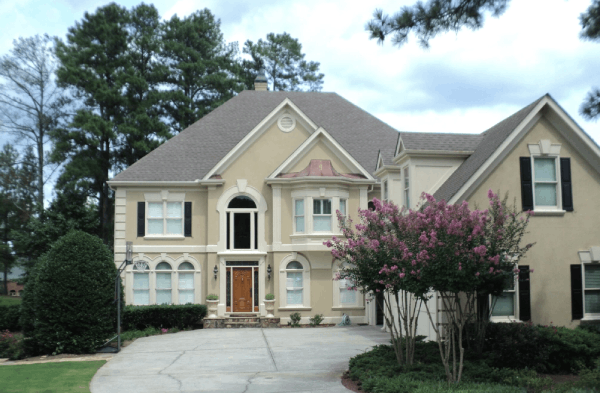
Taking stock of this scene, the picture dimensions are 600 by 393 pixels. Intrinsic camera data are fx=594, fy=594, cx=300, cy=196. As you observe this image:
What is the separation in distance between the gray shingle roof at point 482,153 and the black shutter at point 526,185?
95 cm

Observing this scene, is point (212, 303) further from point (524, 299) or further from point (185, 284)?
point (524, 299)

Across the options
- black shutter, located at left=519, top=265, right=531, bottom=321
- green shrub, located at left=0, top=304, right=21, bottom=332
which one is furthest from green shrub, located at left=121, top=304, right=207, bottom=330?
black shutter, located at left=519, top=265, right=531, bottom=321

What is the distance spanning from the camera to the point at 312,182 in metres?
26.8

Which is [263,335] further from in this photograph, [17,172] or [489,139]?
[17,172]

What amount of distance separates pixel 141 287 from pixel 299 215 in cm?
804

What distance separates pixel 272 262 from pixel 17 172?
79.1ft

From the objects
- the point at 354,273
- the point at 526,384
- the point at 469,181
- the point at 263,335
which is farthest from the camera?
the point at 263,335

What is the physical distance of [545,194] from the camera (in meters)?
17.0

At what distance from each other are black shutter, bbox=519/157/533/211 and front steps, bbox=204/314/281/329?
13.3 metres

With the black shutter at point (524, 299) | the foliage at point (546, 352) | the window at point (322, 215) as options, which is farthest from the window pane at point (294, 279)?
the foliage at point (546, 352)

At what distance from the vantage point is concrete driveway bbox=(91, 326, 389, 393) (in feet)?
43.0

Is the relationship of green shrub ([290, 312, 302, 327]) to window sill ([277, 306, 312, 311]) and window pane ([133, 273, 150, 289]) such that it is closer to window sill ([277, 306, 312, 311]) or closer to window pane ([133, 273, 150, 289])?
window sill ([277, 306, 312, 311])

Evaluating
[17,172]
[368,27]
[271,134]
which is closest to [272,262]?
[271,134]

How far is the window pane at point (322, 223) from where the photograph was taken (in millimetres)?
27016
